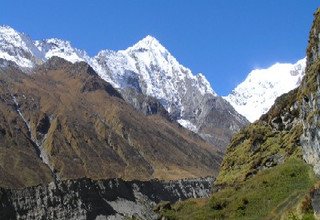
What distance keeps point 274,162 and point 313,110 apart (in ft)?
79.1

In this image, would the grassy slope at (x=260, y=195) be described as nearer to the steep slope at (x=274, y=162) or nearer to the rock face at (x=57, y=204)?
the steep slope at (x=274, y=162)

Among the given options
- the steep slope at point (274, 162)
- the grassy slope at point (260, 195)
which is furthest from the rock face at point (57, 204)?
the grassy slope at point (260, 195)

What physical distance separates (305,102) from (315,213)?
43218 millimetres

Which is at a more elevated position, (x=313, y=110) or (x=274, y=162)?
(x=313, y=110)

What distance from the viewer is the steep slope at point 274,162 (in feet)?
280

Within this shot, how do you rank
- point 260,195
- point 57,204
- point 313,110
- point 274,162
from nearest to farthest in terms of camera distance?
point 313,110 → point 260,195 → point 274,162 → point 57,204

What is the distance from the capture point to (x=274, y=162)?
107000mm

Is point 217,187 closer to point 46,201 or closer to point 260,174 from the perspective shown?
point 260,174

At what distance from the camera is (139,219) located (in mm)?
176875

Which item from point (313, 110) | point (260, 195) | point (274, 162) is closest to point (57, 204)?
point (274, 162)

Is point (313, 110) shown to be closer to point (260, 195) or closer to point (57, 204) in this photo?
point (260, 195)

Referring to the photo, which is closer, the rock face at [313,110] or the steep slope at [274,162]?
the rock face at [313,110]

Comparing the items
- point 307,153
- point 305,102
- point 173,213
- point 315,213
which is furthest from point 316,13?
point 315,213

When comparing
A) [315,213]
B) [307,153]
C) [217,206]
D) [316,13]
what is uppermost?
[316,13]
